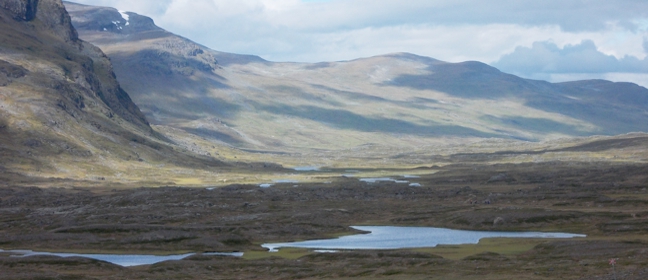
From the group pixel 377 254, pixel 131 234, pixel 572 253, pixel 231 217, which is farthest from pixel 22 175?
pixel 572 253

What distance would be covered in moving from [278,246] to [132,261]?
65.6ft

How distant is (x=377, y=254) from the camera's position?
84938 mm

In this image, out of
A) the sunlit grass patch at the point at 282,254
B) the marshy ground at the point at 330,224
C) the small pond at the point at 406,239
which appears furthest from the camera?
the small pond at the point at 406,239

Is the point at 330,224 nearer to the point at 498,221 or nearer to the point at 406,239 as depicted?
the point at 406,239

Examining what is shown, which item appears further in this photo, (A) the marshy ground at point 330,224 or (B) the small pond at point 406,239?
(B) the small pond at point 406,239

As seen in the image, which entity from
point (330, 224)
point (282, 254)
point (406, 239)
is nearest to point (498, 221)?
point (406, 239)

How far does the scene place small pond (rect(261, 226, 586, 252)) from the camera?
98.9 m

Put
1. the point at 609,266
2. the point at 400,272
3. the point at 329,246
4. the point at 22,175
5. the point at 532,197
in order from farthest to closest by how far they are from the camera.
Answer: the point at 22,175 → the point at 532,197 → the point at 329,246 → the point at 400,272 → the point at 609,266

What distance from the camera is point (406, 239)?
4146 inches

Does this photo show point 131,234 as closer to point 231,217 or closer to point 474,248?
point 231,217

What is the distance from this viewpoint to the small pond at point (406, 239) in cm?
9894

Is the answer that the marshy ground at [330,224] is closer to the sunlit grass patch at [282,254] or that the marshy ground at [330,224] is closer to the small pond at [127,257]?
the sunlit grass patch at [282,254]

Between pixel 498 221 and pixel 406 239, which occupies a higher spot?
pixel 498 221

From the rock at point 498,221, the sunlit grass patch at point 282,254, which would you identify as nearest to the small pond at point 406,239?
the sunlit grass patch at point 282,254
